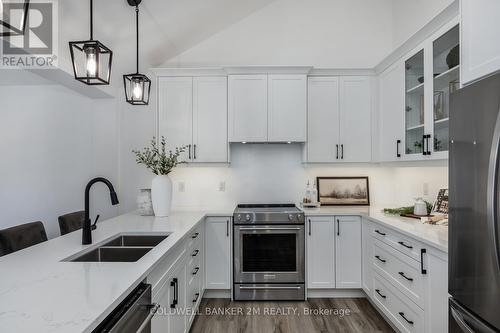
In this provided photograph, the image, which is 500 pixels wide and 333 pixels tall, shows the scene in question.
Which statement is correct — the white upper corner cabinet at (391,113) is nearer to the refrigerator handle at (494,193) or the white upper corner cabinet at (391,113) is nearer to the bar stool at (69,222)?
the refrigerator handle at (494,193)

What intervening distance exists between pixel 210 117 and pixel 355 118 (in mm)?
1723

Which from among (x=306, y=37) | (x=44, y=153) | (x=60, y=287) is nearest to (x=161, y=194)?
(x=44, y=153)

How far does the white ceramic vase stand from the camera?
286 centimetres

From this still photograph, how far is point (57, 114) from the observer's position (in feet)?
10.6

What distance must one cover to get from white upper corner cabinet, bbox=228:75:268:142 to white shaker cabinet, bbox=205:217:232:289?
1.00m

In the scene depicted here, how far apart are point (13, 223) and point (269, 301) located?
2.89 meters

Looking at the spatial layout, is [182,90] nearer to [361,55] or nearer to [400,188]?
[361,55]

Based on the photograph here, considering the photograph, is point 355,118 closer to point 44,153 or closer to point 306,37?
point 306,37

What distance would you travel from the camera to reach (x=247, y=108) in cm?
340

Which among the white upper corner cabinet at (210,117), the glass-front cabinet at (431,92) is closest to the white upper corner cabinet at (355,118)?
the glass-front cabinet at (431,92)

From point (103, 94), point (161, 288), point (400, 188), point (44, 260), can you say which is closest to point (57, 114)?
point (103, 94)

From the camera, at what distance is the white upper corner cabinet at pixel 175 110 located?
3426 millimetres

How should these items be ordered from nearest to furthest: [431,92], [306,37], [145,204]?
[431,92], [145,204], [306,37]

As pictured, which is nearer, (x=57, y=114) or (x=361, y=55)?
(x=57, y=114)
